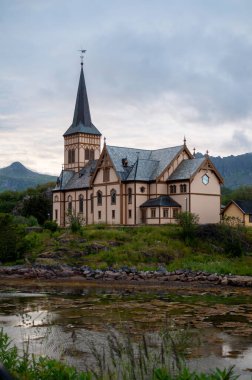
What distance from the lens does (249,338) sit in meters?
19.6

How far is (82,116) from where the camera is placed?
294 feet

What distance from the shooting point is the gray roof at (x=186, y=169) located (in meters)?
63.3

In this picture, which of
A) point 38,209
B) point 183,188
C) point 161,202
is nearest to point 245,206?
point 183,188

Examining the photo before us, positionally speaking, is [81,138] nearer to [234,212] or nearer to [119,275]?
[234,212]

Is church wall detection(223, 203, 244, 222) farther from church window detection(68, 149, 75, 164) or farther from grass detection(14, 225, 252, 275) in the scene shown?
church window detection(68, 149, 75, 164)

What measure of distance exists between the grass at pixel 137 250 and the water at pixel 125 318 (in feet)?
33.1

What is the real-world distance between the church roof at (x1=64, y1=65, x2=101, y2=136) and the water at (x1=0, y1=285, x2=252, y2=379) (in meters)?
53.6

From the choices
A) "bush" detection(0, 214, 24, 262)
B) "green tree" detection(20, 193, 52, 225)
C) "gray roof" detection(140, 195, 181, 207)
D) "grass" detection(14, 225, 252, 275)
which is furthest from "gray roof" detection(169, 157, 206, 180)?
"green tree" detection(20, 193, 52, 225)

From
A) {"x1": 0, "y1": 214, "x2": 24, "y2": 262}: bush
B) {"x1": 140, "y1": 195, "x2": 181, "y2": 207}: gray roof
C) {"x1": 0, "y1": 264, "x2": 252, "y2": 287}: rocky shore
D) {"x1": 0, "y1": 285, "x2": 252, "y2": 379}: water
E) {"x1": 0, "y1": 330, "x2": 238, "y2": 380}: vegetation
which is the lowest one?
{"x1": 0, "y1": 285, "x2": 252, "y2": 379}: water

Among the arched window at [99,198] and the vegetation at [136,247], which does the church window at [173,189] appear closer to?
the vegetation at [136,247]

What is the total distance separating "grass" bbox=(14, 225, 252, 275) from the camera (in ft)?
158

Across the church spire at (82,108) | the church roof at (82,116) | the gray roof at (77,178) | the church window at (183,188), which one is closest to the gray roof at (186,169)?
the church window at (183,188)

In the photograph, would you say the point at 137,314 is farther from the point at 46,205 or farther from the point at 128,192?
the point at 46,205

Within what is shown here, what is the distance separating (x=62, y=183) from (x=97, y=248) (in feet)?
103
